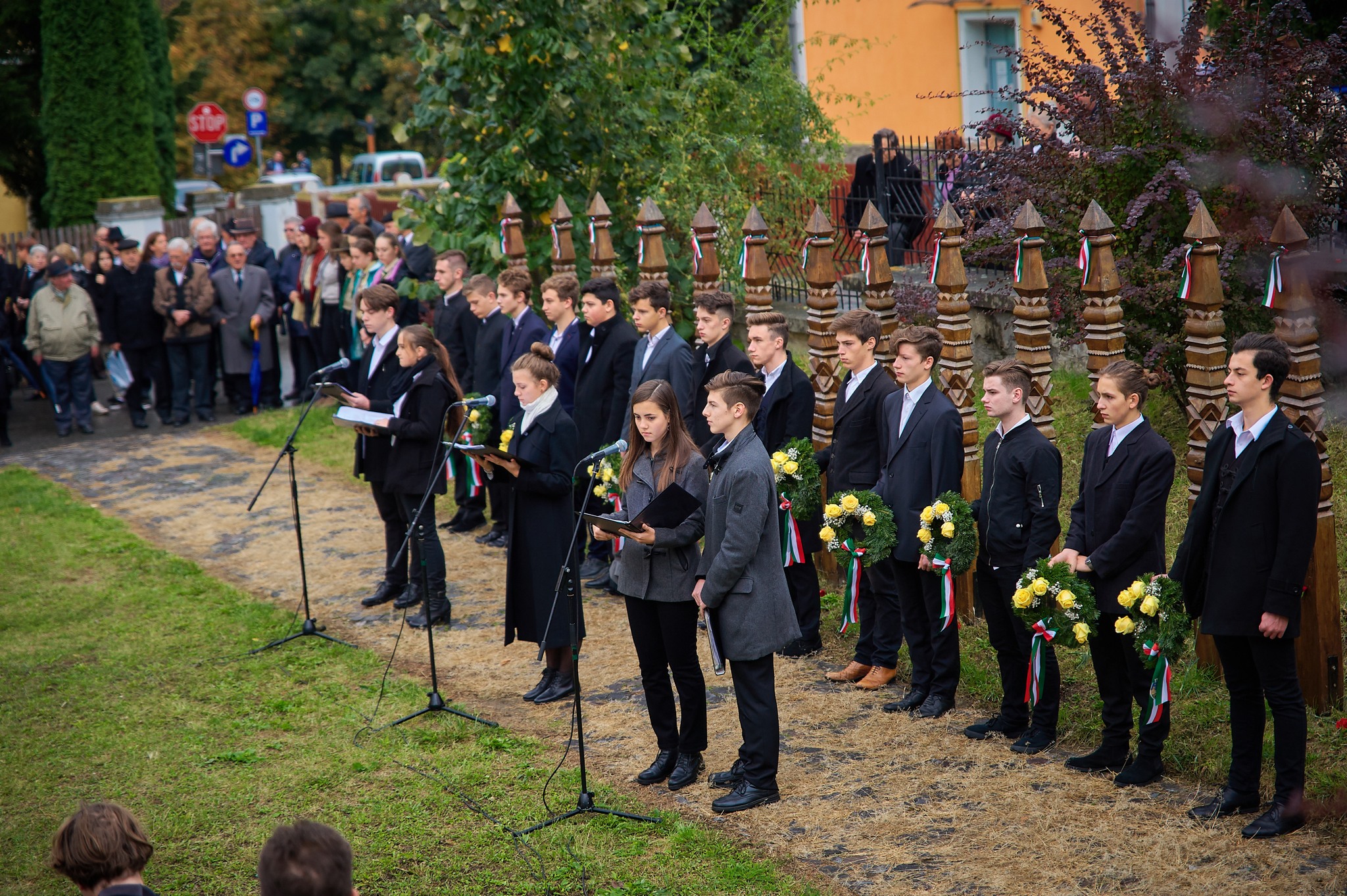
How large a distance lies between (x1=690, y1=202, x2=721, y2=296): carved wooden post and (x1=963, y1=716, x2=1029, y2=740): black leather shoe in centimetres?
390

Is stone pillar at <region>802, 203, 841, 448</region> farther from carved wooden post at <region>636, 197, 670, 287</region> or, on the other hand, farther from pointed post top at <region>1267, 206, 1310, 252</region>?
pointed post top at <region>1267, 206, 1310, 252</region>

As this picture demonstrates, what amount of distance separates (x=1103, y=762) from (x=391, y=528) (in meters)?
5.10

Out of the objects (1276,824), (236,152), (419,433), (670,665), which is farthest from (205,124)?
(1276,824)

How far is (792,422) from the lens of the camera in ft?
25.5

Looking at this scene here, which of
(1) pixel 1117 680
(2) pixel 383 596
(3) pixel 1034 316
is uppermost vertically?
(3) pixel 1034 316

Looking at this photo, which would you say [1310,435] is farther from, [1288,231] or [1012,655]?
[1012,655]

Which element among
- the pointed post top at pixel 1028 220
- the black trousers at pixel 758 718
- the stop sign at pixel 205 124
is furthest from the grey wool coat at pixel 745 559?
the stop sign at pixel 205 124

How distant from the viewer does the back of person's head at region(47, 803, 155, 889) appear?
3.73 m

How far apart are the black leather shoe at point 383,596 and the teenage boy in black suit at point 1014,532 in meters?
4.52

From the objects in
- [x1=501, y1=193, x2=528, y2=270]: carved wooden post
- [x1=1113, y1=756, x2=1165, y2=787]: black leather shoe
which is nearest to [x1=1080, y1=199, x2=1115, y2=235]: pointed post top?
[x1=1113, y1=756, x2=1165, y2=787]: black leather shoe

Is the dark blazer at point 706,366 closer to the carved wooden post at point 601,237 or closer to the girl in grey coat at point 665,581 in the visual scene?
the girl in grey coat at point 665,581

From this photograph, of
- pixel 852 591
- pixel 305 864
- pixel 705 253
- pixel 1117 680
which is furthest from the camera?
pixel 705 253

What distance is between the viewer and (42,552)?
35.2ft

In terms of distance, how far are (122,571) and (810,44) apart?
12.8m
